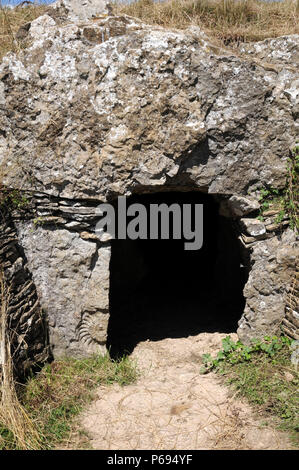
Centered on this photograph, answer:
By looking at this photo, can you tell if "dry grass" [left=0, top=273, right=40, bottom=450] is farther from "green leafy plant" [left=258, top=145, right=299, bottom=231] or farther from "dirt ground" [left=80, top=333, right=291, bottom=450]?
"green leafy plant" [left=258, top=145, right=299, bottom=231]

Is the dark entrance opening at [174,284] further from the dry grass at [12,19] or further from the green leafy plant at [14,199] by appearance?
the dry grass at [12,19]

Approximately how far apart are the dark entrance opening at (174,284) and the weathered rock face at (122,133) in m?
0.94

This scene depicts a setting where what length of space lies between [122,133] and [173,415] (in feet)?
8.47

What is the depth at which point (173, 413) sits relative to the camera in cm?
414

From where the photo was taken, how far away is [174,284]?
7.18m

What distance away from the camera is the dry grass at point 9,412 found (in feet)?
11.8

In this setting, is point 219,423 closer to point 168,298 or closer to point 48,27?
point 168,298

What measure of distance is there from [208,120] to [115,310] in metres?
3.03

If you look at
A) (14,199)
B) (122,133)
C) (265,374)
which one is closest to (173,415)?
(265,374)

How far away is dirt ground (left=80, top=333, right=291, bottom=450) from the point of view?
375 centimetres

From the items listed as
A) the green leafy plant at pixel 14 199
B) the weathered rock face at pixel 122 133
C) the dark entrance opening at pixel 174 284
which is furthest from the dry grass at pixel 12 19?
the dark entrance opening at pixel 174 284

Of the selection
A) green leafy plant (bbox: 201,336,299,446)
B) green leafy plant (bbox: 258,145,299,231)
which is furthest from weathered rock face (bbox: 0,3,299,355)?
green leafy plant (bbox: 201,336,299,446)

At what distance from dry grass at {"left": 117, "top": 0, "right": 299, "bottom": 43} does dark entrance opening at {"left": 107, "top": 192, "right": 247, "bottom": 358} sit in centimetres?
235

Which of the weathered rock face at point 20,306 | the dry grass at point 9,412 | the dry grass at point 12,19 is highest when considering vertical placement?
the dry grass at point 12,19
